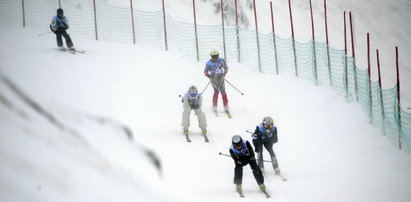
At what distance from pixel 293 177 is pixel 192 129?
3.42 meters

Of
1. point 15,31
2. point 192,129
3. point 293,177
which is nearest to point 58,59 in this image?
point 15,31

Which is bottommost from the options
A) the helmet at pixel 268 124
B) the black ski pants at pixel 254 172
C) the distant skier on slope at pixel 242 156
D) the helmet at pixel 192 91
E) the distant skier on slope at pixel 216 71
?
the black ski pants at pixel 254 172

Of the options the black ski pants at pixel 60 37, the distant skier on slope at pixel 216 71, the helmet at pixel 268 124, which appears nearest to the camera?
the helmet at pixel 268 124

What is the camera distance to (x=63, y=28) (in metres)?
15.6

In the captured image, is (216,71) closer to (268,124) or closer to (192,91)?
(192,91)

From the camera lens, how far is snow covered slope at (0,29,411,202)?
223 centimetres

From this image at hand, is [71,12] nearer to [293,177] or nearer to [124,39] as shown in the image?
[124,39]

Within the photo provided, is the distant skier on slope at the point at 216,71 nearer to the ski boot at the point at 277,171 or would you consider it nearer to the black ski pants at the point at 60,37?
the ski boot at the point at 277,171

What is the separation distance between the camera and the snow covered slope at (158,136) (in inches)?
87.7

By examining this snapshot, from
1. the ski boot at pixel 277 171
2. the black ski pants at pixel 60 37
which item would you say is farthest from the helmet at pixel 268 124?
the black ski pants at pixel 60 37

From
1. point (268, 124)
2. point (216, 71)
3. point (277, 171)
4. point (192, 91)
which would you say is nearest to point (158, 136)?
point (192, 91)

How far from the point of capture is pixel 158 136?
42.2 ft

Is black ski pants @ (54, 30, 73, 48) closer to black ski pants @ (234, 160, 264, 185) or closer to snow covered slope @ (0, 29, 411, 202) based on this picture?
snow covered slope @ (0, 29, 411, 202)

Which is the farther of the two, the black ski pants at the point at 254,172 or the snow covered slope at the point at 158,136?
the black ski pants at the point at 254,172
